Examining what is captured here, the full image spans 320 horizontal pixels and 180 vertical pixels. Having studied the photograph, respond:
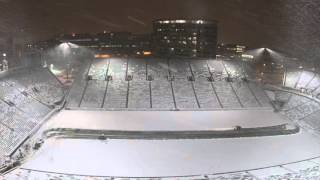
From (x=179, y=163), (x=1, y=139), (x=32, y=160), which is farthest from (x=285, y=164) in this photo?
(x=1, y=139)

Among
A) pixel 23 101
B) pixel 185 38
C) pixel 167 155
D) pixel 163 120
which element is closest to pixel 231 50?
pixel 185 38

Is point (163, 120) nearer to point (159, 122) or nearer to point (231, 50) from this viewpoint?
point (159, 122)

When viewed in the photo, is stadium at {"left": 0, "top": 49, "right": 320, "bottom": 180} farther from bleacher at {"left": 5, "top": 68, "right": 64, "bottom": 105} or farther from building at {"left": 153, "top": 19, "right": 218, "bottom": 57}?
building at {"left": 153, "top": 19, "right": 218, "bottom": 57}

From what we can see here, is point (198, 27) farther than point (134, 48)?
No

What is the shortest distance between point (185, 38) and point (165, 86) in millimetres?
1937

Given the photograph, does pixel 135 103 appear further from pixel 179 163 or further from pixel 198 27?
pixel 179 163

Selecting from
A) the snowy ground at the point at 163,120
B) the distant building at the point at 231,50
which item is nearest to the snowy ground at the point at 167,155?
the snowy ground at the point at 163,120

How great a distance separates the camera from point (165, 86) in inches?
455

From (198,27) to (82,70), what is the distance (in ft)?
11.7

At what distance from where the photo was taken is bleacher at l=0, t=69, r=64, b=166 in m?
8.10

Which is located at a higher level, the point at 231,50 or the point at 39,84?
the point at 231,50

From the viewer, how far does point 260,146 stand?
26.8 ft

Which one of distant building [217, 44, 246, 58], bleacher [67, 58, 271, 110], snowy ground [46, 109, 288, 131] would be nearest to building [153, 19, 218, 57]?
distant building [217, 44, 246, 58]

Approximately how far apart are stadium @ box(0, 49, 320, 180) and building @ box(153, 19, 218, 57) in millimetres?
946
